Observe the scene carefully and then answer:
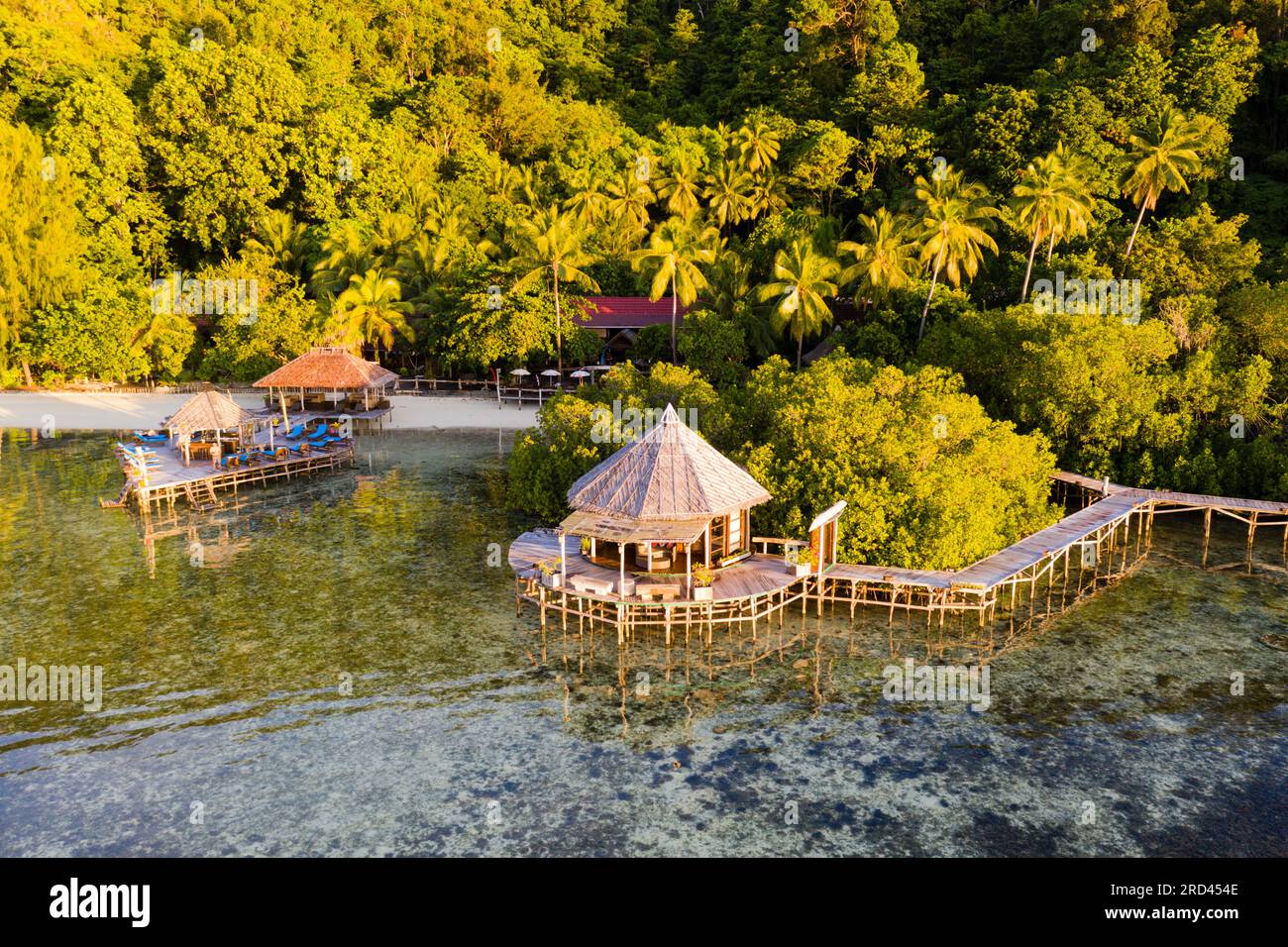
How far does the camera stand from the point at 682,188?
66375 mm

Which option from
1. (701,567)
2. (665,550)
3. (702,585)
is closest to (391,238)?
(665,550)

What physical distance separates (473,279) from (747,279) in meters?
16.8

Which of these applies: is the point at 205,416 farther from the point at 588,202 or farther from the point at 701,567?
the point at 588,202

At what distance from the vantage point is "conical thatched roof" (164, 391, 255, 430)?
120 feet

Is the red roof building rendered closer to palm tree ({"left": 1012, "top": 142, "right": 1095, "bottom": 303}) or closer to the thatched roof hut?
palm tree ({"left": 1012, "top": 142, "right": 1095, "bottom": 303})

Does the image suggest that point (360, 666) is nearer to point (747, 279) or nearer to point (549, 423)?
point (549, 423)

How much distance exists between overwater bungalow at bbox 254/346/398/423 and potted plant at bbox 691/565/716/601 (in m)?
28.1

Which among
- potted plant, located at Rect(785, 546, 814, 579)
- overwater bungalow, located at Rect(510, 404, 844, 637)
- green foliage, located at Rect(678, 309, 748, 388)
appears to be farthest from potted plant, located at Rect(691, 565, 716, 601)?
green foliage, located at Rect(678, 309, 748, 388)

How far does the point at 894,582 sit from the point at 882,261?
2698 cm

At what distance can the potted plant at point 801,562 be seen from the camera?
23.4 m

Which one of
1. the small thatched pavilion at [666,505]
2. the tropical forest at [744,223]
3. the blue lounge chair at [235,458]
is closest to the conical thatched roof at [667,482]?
the small thatched pavilion at [666,505]

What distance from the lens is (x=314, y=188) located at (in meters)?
66.1
